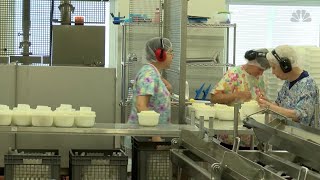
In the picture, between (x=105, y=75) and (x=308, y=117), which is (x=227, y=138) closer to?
(x=308, y=117)

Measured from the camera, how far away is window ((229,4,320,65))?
250 inches

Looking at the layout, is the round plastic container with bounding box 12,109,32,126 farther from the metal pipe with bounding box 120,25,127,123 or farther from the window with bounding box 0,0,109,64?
the window with bounding box 0,0,109,64

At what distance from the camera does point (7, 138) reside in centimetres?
418

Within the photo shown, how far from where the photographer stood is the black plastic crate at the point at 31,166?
3080 mm

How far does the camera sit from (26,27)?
5.42 metres

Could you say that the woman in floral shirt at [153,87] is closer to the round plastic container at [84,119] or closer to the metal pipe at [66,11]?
the round plastic container at [84,119]

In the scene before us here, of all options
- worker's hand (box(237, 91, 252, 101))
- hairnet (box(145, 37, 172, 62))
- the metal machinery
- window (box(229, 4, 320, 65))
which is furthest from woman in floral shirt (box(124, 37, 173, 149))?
window (box(229, 4, 320, 65))

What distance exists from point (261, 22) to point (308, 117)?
291 cm

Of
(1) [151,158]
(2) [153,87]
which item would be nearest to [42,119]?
(1) [151,158]

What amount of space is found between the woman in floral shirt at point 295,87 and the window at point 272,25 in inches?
102

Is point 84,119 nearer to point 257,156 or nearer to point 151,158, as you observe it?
point 151,158

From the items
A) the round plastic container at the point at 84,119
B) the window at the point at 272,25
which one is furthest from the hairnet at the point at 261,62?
the window at the point at 272,25

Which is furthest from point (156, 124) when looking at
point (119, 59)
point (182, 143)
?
point (119, 59)

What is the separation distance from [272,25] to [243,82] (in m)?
2.39
